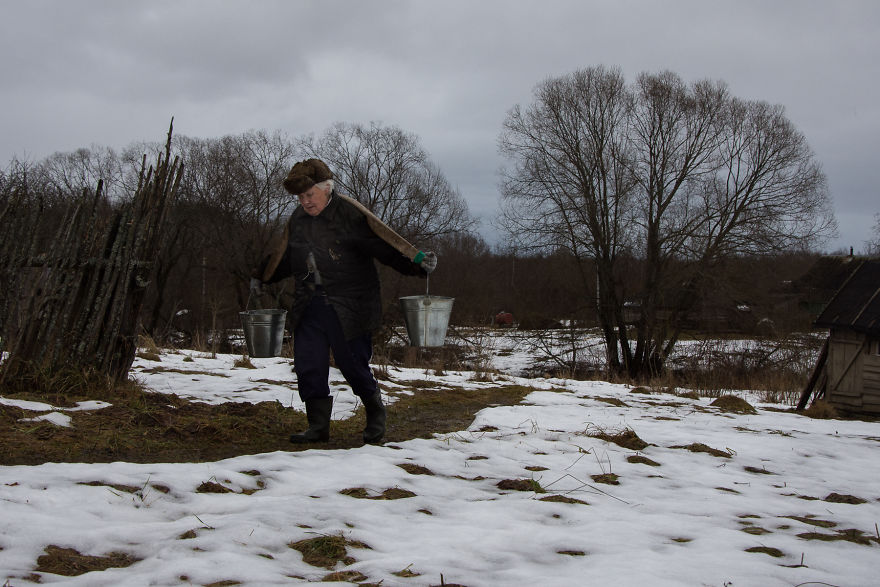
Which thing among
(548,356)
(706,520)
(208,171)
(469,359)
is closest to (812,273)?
(548,356)

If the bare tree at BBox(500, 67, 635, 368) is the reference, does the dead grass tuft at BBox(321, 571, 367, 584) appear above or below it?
below

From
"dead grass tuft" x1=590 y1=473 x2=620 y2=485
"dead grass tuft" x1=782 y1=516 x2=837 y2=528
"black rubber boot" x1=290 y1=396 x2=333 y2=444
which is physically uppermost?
"black rubber boot" x1=290 y1=396 x2=333 y2=444

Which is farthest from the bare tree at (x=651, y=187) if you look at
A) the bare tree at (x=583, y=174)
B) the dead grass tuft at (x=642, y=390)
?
the dead grass tuft at (x=642, y=390)

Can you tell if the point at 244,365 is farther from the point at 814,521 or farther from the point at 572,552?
the point at 814,521

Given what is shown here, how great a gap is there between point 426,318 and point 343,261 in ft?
2.65

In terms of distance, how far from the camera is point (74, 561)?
2.07m

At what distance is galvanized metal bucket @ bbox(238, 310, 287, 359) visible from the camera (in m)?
5.03

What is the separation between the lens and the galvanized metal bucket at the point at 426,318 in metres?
4.68

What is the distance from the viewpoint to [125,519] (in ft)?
8.34

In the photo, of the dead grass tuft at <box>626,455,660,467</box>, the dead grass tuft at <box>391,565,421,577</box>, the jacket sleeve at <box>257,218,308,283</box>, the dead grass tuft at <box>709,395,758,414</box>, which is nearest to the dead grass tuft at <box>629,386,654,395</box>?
the dead grass tuft at <box>709,395,758,414</box>

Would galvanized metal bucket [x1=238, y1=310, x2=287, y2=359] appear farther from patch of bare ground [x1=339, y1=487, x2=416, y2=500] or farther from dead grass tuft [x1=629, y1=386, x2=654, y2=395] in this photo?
dead grass tuft [x1=629, y1=386, x2=654, y2=395]

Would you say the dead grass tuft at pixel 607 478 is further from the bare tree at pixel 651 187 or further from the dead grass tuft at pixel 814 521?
the bare tree at pixel 651 187

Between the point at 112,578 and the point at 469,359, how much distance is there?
56.9 ft

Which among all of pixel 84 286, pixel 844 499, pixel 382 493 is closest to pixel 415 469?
pixel 382 493
